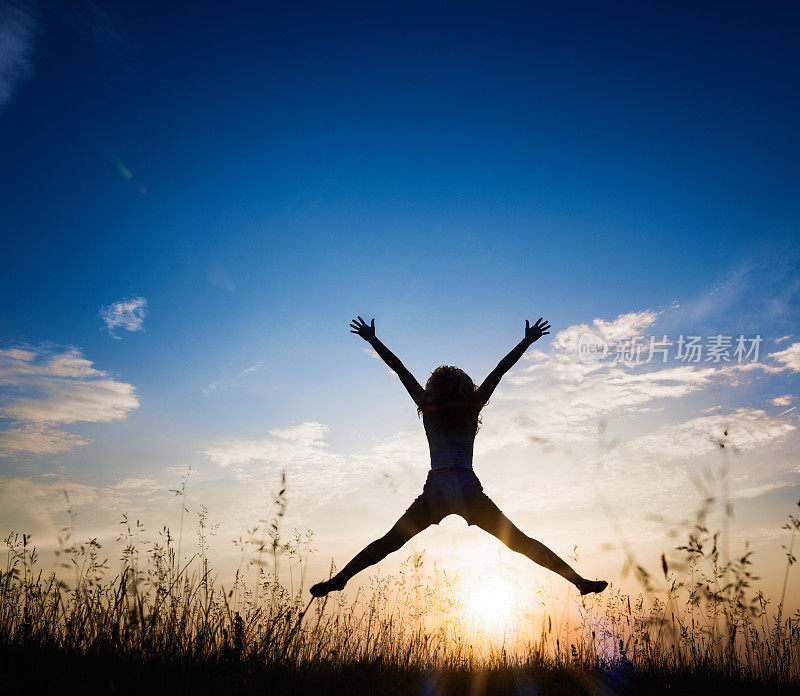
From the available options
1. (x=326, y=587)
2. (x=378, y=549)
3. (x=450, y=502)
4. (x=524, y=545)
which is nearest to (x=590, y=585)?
(x=524, y=545)

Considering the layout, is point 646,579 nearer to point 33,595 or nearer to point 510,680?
point 510,680

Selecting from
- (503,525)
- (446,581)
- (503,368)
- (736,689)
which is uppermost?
(503,368)

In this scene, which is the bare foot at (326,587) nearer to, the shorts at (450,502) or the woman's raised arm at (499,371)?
the shorts at (450,502)

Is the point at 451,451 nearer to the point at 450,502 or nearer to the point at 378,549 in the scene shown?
the point at 450,502

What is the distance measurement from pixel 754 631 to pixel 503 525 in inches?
123

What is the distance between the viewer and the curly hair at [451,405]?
4.63 meters

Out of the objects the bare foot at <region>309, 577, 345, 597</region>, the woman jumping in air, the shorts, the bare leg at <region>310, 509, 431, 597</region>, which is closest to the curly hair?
the woman jumping in air

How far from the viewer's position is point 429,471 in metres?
4.61

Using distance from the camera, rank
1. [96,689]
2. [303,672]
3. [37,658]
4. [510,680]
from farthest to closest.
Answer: [510,680] → [303,672] → [37,658] → [96,689]

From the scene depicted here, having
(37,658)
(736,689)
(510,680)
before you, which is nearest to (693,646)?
(736,689)

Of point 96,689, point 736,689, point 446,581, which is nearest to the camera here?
point 96,689

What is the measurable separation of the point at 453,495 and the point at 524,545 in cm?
82

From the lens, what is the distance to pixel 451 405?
4.70m

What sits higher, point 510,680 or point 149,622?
point 149,622
